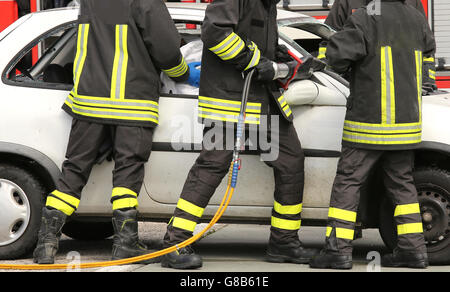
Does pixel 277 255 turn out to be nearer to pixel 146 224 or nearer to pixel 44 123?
pixel 44 123

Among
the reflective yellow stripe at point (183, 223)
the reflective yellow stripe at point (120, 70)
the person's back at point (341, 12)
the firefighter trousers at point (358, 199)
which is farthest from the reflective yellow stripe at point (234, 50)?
the person's back at point (341, 12)

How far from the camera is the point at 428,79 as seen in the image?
6.20 metres

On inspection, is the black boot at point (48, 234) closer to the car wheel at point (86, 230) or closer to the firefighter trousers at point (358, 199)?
the car wheel at point (86, 230)

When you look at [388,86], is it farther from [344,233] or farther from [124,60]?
[124,60]

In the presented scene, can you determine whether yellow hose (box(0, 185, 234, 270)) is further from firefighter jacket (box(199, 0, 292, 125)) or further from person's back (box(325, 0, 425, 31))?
person's back (box(325, 0, 425, 31))

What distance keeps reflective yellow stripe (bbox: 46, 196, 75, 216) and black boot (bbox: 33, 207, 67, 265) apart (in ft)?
0.08

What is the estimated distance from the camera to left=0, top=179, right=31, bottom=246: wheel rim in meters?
5.44

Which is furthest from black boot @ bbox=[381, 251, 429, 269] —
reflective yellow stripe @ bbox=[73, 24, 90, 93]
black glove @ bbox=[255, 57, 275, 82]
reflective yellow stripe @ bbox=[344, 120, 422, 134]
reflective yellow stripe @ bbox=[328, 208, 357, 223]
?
reflective yellow stripe @ bbox=[73, 24, 90, 93]

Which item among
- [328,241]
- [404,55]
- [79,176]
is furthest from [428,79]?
[79,176]

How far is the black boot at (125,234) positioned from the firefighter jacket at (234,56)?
2.39 ft

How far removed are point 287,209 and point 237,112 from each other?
0.67 m

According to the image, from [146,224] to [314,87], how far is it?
276 cm

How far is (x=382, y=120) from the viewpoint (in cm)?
512

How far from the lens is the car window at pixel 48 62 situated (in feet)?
18.3
